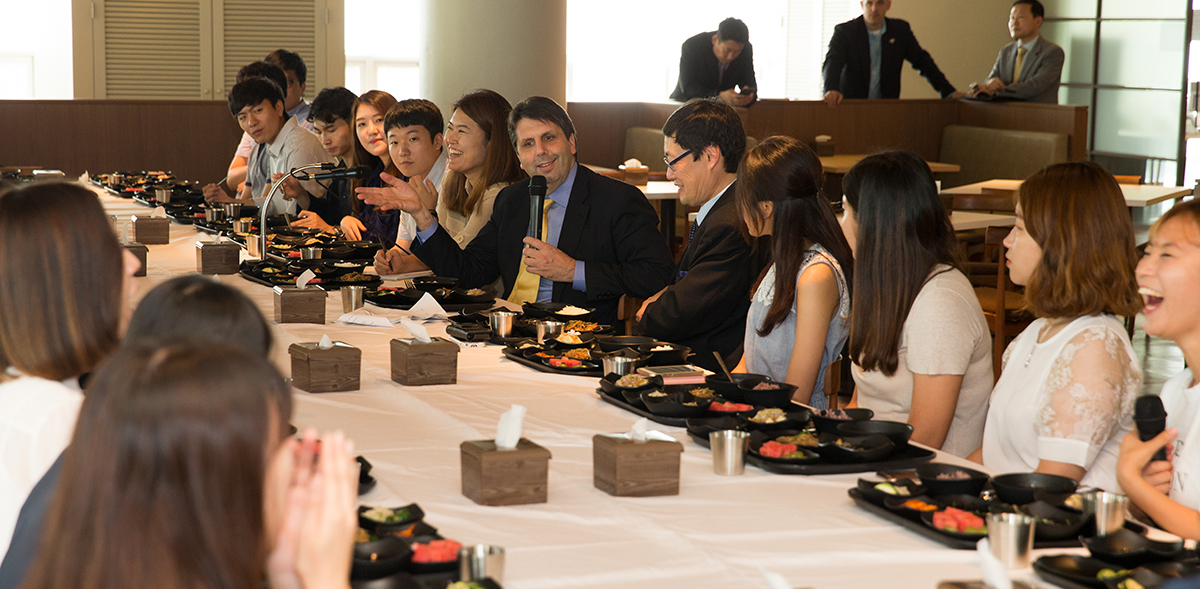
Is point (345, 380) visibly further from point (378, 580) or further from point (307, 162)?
point (307, 162)

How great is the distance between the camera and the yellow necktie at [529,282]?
3832 millimetres

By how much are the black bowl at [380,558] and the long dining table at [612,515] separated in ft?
0.45

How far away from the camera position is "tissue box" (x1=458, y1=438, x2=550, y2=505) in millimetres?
1683

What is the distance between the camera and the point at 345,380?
2449 millimetres

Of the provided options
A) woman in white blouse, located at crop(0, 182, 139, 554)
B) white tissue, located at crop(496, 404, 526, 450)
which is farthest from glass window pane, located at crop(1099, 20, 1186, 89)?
woman in white blouse, located at crop(0, 182, 139, 554)

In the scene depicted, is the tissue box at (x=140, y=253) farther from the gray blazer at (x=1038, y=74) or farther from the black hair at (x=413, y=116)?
the gray blazer at (x=1038, y=74)

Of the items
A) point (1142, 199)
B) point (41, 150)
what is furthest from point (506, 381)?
point (41, 150)

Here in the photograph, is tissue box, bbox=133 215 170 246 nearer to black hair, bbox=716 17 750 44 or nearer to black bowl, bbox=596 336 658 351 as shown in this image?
black bowl, bbox=596 336 658 351

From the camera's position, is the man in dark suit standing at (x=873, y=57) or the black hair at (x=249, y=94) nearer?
the black hair at (x=249, y=94)

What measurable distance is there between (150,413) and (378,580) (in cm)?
57

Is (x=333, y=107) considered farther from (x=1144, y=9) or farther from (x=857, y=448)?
(x=1144, y=9)

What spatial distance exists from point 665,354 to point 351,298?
1094 mm

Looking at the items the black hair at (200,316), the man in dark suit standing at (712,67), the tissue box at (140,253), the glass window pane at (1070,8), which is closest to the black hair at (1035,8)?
the glass window pane at (1070,8)

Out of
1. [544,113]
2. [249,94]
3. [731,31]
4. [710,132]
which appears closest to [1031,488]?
[710,132]
